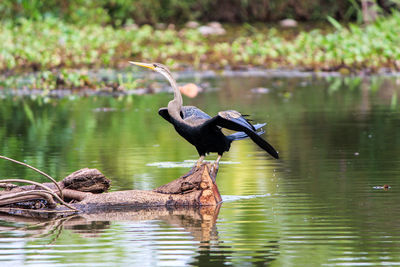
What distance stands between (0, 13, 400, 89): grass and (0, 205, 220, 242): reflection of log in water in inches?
473

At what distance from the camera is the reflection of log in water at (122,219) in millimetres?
7352

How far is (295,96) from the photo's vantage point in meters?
18.2

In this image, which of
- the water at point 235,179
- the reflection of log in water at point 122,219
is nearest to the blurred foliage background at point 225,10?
the water at point 235,179

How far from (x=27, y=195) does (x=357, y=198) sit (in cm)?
261

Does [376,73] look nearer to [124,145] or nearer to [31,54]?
[31,54]

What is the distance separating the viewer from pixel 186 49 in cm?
2620

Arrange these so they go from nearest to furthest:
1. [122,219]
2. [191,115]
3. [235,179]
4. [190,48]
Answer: [122,219], [191,115], [235,179], [190,48]

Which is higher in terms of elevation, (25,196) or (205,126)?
(205,126)

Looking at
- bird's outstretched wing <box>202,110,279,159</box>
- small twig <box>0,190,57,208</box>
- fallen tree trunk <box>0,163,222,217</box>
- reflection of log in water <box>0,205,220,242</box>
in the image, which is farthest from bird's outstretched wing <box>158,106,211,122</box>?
small twig <box>0,190,57,208</box>

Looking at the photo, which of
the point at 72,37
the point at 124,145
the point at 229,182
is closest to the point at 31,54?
the point at 72,37

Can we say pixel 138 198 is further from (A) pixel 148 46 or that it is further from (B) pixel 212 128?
(A) pixel 148 46

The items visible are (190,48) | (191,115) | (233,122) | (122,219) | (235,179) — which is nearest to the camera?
(233,122)

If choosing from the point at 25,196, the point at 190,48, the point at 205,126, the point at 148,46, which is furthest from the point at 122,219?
the point at 148,46

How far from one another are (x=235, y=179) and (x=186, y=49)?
16826 millimetres
